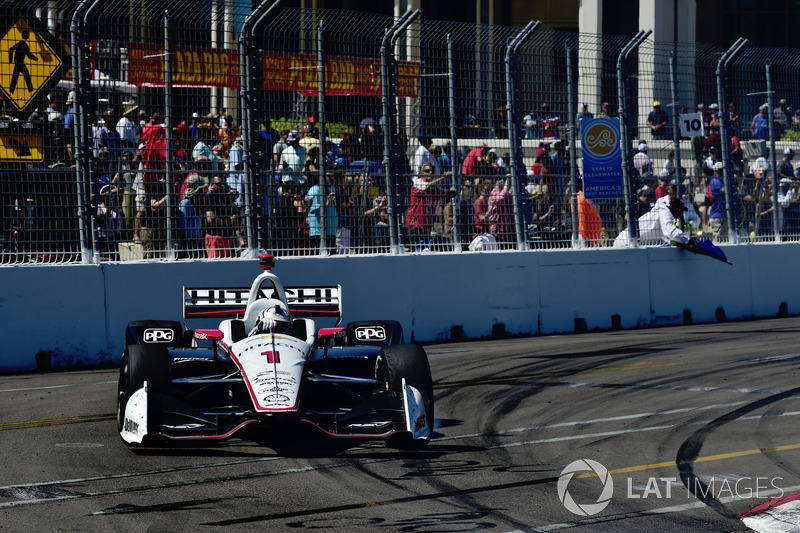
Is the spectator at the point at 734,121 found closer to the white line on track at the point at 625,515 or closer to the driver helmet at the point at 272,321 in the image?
the driver helmet at the point at 272,321

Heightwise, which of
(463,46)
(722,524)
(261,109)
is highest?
(463,46)

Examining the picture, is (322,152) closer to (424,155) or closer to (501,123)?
(424,155)

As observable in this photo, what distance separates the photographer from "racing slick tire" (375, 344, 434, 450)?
304 inches

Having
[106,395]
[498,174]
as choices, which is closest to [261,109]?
[498,174]

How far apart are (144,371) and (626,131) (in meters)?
9.38

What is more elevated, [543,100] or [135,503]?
[543,100]

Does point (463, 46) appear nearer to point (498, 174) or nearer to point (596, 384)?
point (498, 174)

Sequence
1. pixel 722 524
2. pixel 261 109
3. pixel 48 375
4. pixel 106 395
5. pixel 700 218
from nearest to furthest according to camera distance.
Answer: pixel 722 524, pixel 106 395, pixel 48 375, pixel 261 109, pixel 700 218

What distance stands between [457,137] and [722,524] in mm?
8683

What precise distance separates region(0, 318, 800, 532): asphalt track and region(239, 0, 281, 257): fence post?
102 inches

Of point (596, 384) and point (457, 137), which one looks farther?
point (457, 137)

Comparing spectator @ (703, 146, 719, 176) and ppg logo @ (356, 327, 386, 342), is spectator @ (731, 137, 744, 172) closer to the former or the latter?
spectator @ (703, 146, 719, 176)

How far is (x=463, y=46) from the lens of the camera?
14.1 m

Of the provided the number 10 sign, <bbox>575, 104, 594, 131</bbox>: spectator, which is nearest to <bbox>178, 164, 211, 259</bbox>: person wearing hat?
<bbox>575, 104, 594, 131</bbox>: spectator
